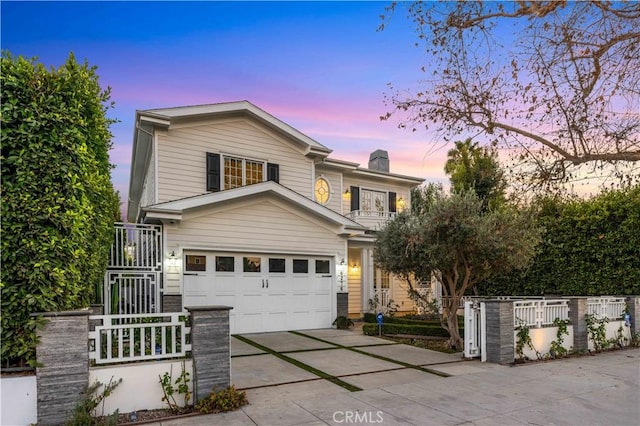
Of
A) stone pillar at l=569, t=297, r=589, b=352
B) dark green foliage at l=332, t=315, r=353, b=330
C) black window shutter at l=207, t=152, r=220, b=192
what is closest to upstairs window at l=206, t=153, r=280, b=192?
black window shutter at l=207, t=152, r=220, b=192

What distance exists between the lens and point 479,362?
8023 millimetres

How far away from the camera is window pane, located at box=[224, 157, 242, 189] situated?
13008 millimetres

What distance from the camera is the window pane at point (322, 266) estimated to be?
43.2 feet

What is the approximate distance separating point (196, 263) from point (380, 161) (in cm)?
1110

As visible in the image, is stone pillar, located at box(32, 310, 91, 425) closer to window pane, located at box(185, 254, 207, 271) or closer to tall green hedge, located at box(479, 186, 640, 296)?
window pane, located at box(185, 254, 207, 271)

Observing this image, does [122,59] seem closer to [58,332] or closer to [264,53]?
[264,53]

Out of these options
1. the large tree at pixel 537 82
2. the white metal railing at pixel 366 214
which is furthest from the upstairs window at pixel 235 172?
the large tree at pixel 537 82

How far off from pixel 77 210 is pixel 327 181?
12000mm

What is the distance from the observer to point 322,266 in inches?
522

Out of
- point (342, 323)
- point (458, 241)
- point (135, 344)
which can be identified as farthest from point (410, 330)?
point (135, 344)

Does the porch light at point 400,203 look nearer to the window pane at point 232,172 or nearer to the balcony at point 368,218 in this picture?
the balcony at point 368,218

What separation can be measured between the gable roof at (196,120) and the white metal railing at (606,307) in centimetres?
894

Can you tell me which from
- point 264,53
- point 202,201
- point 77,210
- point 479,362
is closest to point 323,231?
point 202,201

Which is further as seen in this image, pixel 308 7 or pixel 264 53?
pixel 264 53
